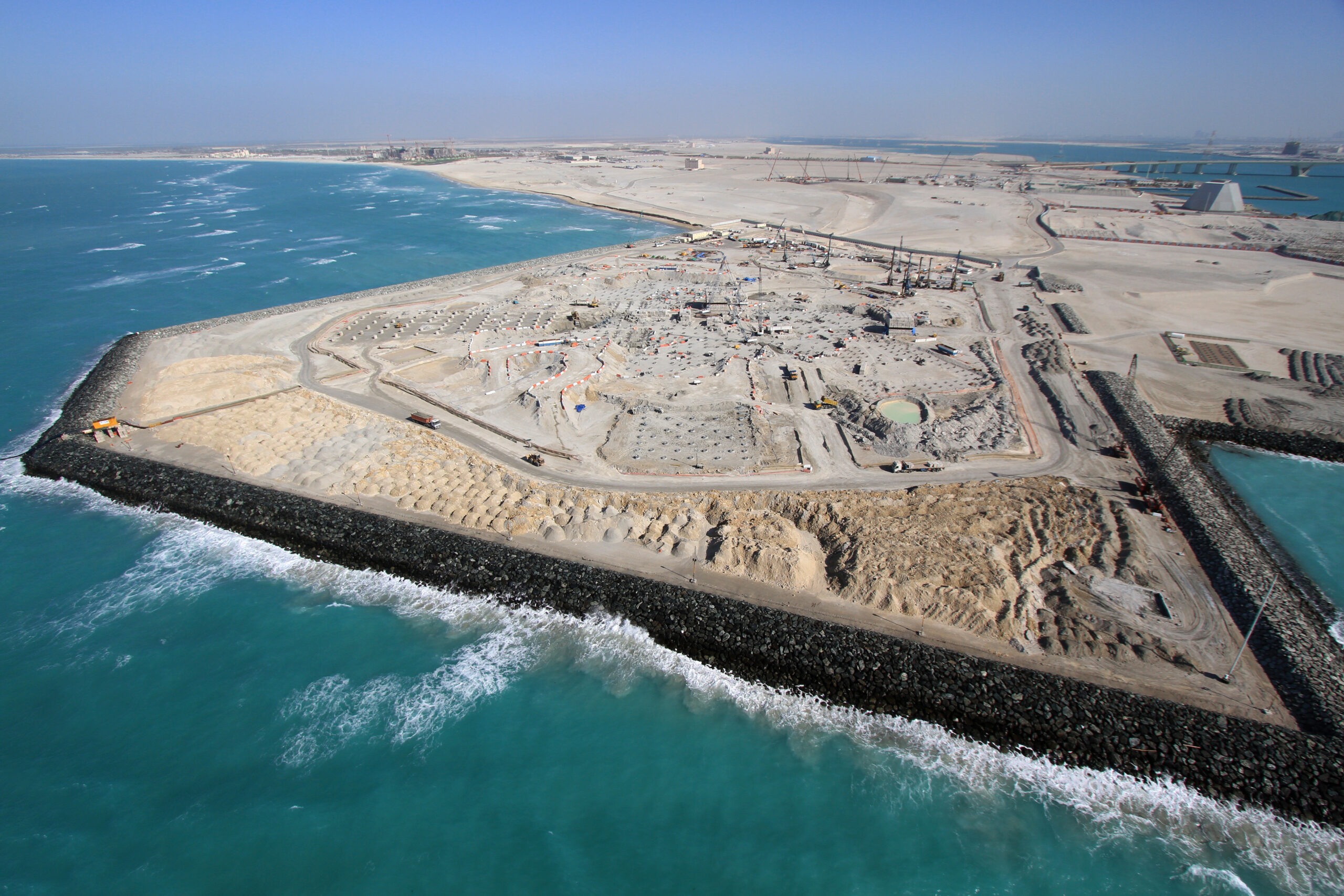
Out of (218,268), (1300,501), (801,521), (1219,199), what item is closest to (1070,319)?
(1300,501)

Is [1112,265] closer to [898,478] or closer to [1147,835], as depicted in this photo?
[898,478]

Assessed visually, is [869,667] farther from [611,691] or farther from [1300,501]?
[1300,501]

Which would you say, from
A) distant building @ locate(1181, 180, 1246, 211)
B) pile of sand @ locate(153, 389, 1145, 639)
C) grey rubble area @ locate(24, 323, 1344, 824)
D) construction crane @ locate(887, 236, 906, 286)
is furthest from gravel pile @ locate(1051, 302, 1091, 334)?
distant building @ locate(1181, 180, 1246, 211)

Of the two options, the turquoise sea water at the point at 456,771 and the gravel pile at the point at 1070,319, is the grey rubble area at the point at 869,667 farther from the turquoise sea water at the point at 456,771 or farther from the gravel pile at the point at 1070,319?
the gravel pile at the point at 1070,319

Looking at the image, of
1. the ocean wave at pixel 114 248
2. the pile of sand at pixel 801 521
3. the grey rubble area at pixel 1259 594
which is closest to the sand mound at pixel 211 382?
the pile of sand at pixel 801 521

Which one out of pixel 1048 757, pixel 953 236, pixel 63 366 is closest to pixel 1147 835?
pixel 1048 757

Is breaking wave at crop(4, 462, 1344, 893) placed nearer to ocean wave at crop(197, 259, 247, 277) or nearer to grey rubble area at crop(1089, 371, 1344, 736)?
grey rubble area at crop(1089, 371, 1344, 736)
